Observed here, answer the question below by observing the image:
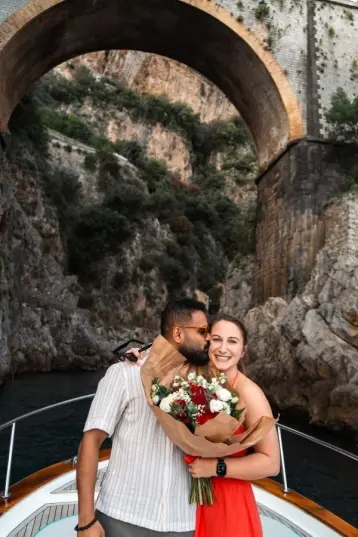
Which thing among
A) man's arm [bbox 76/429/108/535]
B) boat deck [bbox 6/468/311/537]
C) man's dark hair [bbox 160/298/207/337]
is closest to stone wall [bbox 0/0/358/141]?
boat deck [bbox 6/468/311/537]

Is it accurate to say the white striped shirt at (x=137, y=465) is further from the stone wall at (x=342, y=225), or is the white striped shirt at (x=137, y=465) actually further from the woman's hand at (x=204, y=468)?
the stone wall at (x=342, y=225)

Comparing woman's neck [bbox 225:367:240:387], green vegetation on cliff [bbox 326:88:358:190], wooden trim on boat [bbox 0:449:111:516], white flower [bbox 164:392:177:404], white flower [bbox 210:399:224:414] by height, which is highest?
green vegetation on cliff [bbox 326:88:358:190]

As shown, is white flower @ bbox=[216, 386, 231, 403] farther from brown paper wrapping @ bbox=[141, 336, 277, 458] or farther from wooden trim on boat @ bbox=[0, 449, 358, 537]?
wooden trim on boat @ bbox=[0, 449, 358, 537]

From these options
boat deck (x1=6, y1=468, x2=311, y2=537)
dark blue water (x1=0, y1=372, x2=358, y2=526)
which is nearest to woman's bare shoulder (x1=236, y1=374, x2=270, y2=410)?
boat deck (x1=6, y1=468, x2=311, y2=537)

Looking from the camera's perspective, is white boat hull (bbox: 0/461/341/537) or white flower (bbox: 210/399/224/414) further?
white boat hull (bbox: 0/461/341/537)

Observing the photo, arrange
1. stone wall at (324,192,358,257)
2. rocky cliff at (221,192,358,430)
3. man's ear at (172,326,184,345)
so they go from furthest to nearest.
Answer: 1. stone wall at (324,192,358,257)
2. rocky cliff at (221,192,358,430)
3. man's ear at (172,326,184,345)

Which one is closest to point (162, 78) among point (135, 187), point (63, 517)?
point (135, 187)

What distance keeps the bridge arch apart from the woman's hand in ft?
37.2

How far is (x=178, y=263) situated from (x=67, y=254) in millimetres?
8360

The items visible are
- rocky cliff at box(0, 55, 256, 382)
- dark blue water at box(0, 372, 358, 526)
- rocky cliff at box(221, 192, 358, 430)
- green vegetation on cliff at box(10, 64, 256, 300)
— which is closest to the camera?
dark blue water at box(0, 372, 358, 526)

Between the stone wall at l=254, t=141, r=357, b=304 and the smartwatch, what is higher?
the stone wall at l=254, t=141, r=357, b=304

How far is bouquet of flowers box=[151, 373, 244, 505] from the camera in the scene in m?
1.46

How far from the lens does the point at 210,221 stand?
35.6 m

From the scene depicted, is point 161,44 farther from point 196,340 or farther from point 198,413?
point 198,413
